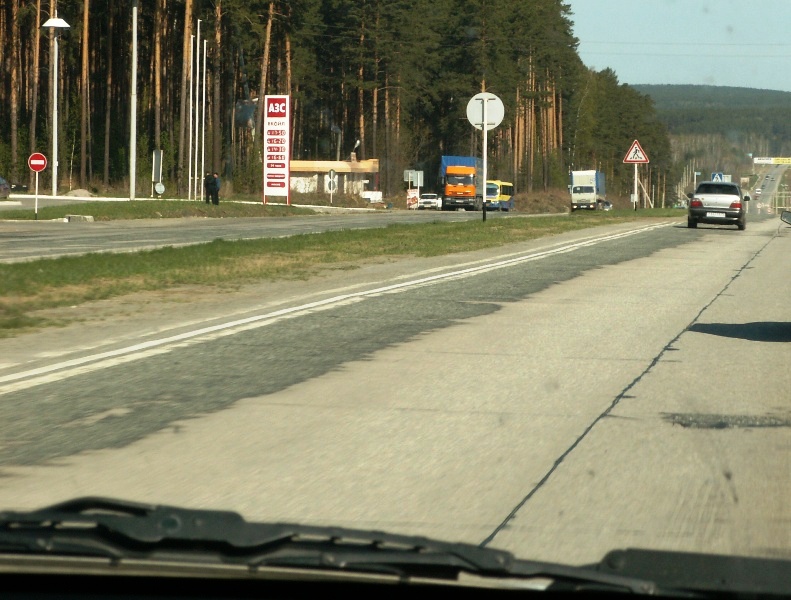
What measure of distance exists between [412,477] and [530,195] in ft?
347

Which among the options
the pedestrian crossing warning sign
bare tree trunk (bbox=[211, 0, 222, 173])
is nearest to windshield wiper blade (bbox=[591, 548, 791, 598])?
the pedestrian crossing warning sign

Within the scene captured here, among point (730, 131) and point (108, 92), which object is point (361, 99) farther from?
point (730, 131)

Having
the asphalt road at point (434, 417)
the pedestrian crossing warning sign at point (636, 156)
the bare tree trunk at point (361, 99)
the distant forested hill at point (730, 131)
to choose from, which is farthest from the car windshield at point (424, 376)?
the distant forested hill at point (730, 131)

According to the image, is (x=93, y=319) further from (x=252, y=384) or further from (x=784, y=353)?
(x=784, y=353)

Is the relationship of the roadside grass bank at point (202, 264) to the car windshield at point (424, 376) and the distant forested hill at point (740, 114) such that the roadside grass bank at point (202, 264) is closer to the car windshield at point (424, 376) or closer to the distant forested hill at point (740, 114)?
the car windshield at point (424, 376)

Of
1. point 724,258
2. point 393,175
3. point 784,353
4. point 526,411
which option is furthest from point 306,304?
point 393,175

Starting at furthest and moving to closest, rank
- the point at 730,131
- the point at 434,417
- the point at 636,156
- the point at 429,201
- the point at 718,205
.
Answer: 1. the point at 730,131
2. the point at 429,201
3. the point at 636,156
4. the point at 718,205
5. the point at 434,417

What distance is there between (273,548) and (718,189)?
40.2 meters

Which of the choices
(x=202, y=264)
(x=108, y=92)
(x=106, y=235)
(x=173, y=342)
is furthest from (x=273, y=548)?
(x=108, y=92)

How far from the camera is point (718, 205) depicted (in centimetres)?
4116

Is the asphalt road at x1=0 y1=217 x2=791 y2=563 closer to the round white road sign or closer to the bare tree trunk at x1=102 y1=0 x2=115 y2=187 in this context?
the round white road sign

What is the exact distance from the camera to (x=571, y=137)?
15175 centimetres

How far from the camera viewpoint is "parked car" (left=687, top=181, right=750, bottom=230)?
41.1 m

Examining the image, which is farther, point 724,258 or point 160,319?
point 724,258
